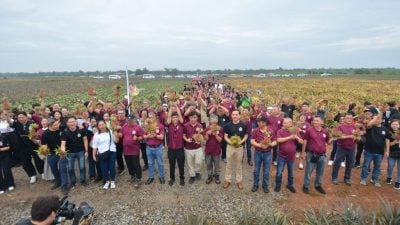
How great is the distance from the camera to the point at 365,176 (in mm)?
7992

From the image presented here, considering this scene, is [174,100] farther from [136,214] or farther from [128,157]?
[136,214]

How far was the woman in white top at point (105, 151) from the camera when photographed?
755 centimetres

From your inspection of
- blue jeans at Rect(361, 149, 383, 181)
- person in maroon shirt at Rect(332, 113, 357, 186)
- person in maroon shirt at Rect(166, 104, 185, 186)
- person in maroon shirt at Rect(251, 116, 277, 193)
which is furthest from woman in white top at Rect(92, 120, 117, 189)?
blue jeans at Rect(361, 149, 383, 181)

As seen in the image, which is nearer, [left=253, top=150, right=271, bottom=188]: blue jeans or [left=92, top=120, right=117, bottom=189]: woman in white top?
[left=253, top=150, right=271, bottom=188]: blue jeans

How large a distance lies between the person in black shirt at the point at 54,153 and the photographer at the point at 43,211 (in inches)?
193

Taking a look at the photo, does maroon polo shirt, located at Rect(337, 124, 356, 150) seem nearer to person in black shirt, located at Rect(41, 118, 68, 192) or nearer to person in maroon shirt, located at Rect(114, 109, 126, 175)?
person in maroon shirt, located at Rect(114, 109, 126, 175)

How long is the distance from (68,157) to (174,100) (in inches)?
142

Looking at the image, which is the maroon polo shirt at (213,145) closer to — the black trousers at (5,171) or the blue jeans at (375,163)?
the blue jeans at (375,163)

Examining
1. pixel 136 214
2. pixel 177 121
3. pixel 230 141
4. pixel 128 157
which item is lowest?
pixel 136 214

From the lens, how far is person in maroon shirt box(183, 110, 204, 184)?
25.1ft

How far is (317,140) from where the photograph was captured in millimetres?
7246

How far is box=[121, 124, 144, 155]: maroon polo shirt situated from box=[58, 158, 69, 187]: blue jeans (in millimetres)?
1715

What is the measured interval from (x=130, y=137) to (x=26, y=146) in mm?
3422

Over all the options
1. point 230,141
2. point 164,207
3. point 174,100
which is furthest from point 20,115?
point 230,141
